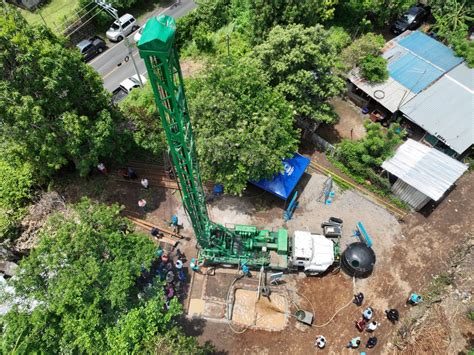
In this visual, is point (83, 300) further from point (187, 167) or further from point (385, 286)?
point (385, 286)

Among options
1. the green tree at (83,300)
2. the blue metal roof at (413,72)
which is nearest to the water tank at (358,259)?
the green tree at (83,300)

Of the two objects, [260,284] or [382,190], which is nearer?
[260,284]

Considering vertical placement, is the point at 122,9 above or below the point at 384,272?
above

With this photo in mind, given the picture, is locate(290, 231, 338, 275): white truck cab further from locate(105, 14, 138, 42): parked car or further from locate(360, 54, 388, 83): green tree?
locate(105, 14, 138, 42): parked car

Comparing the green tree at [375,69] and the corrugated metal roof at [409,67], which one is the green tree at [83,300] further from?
the green tree at [375,69]

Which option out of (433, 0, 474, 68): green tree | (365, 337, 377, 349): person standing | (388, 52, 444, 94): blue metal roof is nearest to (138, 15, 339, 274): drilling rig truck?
(365, 337, 377, 349): person standing

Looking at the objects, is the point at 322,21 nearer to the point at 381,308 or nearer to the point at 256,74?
the point at 256,74

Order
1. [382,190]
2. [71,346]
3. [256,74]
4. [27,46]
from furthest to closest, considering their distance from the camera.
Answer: [382,190], [256,74], [27,46], [71,346]

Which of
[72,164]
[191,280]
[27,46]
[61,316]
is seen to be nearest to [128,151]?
[72,164]

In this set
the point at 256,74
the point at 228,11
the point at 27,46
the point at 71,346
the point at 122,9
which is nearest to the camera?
the point at 71,346
